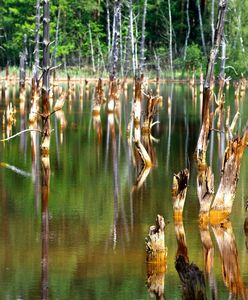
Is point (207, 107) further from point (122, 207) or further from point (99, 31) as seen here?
point (99, 31)

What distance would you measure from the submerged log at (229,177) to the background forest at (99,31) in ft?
180

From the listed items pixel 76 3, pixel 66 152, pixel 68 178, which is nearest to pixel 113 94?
pixel 66 152

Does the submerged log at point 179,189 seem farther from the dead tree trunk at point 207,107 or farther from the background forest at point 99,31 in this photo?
the background forest at point 99,31

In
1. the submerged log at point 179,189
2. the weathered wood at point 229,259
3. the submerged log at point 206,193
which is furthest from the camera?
the submerged log at point 206,193

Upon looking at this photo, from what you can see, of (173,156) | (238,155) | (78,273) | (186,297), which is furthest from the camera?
(173,156)

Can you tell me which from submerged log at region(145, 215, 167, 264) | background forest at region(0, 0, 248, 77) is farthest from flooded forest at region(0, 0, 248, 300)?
background forest at region(0, 0, 248, 77)

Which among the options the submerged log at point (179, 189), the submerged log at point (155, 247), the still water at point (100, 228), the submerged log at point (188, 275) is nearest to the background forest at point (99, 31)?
the still water at point (100, 228)

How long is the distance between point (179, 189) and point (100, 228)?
1452mm

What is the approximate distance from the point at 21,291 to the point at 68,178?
906 cm

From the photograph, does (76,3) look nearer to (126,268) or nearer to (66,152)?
(66,152)

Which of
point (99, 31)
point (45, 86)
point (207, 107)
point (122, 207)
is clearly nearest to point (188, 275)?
point (122, 207)

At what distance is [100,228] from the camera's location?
14914 mm

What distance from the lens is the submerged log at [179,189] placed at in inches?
583

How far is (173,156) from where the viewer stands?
24.5m
